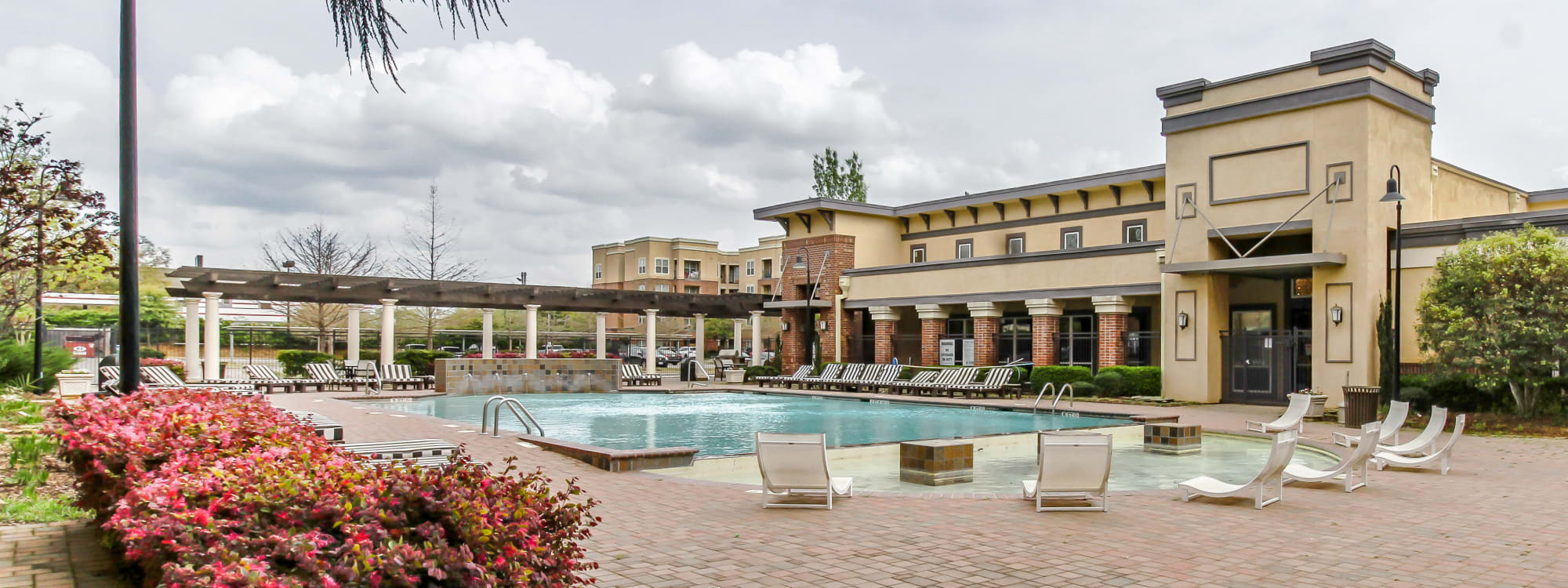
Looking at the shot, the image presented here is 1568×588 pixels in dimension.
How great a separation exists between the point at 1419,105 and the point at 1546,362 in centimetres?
773

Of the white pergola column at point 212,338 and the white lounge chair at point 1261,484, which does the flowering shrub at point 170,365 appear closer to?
the white pergola column at point 212,338

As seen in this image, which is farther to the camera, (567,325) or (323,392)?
(567,325)

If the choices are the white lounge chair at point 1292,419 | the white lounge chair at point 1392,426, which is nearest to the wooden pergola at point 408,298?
the white lounge chair at point 1292,419

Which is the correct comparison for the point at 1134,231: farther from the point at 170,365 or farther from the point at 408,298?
the point at 170,365

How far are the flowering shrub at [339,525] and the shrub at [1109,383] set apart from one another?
2217cm

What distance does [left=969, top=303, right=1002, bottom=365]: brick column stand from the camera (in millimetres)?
28875

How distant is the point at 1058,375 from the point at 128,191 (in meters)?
21.7

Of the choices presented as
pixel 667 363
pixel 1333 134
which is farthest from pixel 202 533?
pixel 667 363

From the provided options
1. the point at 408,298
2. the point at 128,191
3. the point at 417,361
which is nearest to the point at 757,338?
the point at 417,361

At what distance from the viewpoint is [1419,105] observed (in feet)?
70.8

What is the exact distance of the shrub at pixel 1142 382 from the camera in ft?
80.4

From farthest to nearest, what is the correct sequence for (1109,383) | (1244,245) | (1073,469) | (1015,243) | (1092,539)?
(1015,243) < (1109,383) < (1244,245) < (1073,469) < (1092,539)

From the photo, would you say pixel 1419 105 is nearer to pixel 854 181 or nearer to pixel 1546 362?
pixel 1546 362

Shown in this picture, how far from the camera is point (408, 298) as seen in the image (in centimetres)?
3003
